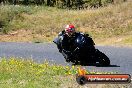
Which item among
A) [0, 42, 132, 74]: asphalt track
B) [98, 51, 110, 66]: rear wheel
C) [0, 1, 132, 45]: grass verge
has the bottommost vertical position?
[0, 1, 132, 45]: grass verge

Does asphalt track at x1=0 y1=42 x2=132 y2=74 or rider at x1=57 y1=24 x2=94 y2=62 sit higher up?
rider at x1=57 y1=24 x2=94 y2=62

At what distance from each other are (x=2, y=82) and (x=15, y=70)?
4.99 ft

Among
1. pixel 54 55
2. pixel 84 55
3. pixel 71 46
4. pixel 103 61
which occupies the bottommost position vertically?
pixel 54 55

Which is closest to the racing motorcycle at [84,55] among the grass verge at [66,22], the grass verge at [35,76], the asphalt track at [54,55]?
the asphalt track at [54,55]

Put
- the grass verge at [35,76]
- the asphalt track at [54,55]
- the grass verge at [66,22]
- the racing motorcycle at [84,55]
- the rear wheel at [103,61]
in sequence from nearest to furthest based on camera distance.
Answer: the grass verge at [35,76] → the asphalt track at [54,55] → the rear wheel at [103,61] → the racing motorcycle at [84,55] → the grass verge at [66,22]

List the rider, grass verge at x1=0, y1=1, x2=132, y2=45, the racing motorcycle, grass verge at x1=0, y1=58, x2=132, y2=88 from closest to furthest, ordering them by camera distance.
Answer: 1. grass verge at x1=0, y1=58, x2=132, y2=88
2. the racing motorcycle
3. the rider
4. grass verge at x1=0, y1=1, x2=132, y2=45

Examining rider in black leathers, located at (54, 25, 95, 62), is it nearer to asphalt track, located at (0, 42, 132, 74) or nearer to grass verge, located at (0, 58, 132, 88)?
asphalt track, located at (0, 42, 132, 74)

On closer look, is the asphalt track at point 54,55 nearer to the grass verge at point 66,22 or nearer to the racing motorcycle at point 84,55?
the racing motorcycle at point 84,55

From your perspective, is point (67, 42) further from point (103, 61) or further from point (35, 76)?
point (35, 76)

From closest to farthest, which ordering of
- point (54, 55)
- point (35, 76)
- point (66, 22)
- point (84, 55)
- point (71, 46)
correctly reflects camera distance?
1. point (35, 76)
2. point (84, 55)
3. point (71, 46)
4. point (54, 55)
5. point (66, 22)

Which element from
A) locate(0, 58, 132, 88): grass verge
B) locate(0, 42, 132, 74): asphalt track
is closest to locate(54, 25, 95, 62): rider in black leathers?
locate(0, 42, 132, 74): asphalt track

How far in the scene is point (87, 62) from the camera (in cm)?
1523

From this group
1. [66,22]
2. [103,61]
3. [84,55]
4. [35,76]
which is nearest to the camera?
[35,76]

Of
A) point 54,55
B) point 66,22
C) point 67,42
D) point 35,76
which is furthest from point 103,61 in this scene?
point 66,22
